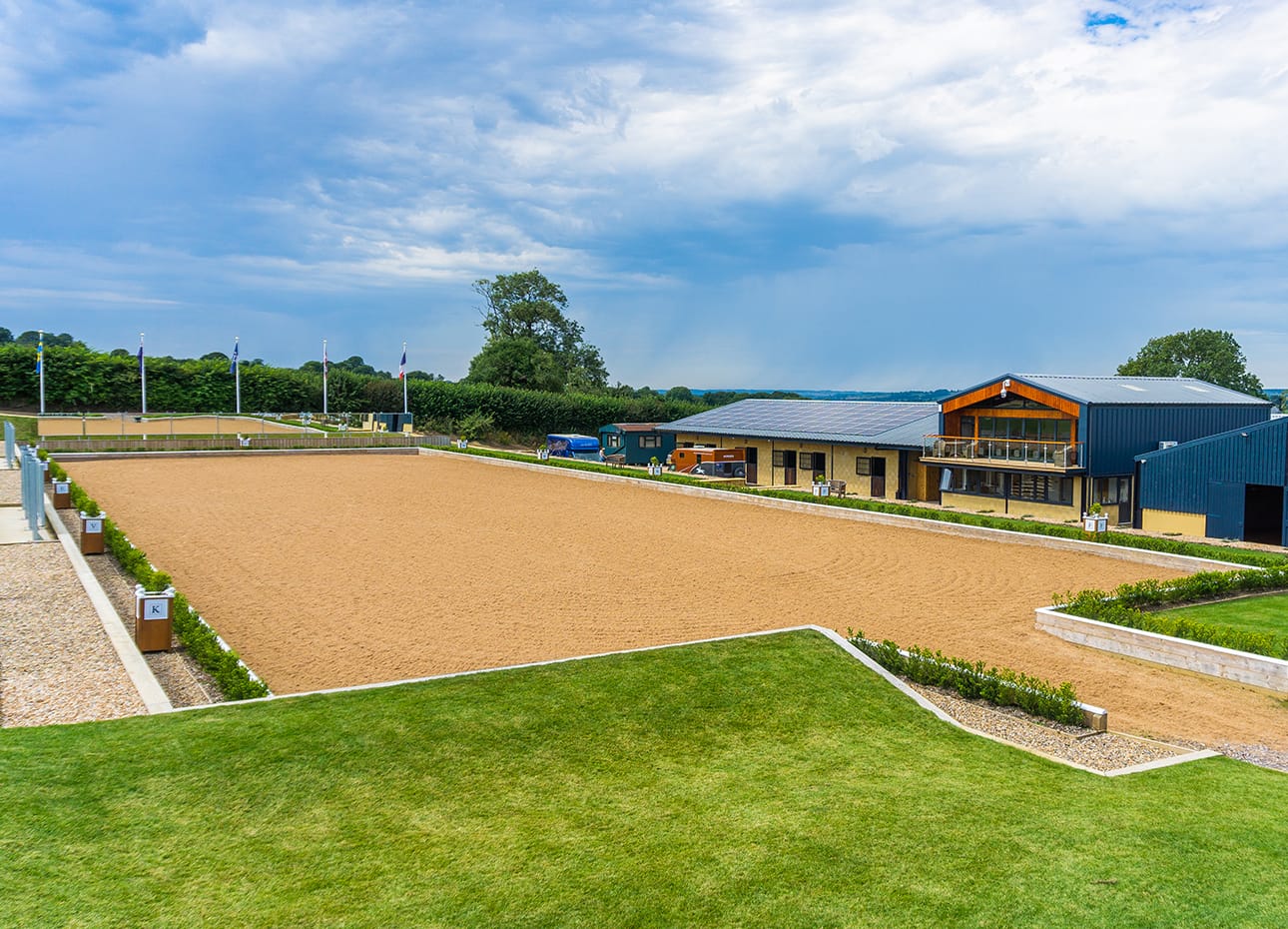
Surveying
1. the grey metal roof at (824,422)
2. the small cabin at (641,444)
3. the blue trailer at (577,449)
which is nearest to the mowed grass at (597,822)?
the grey metal roof at (824,422)

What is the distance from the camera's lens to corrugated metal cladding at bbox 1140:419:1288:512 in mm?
26359

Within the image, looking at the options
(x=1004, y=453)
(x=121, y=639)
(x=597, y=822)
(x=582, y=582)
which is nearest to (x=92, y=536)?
(x=121, y=639)

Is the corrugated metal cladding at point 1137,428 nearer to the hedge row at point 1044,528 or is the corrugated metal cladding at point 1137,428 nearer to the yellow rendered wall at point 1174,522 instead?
the yellow rendered wall at point 1174,522

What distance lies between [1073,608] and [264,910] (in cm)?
1437

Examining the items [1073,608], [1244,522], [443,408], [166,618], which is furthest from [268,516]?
[443,408]

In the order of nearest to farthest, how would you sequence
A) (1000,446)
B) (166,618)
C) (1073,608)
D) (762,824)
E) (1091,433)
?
(762,824), (166,618), (1073,608), (1091,433), (1000,446)

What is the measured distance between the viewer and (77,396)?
6481cm

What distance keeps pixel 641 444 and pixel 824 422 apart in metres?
13.0

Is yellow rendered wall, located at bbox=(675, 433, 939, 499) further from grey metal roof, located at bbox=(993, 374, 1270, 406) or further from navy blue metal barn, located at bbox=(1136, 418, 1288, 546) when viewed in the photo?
navy blue metal barn, located at bbox=(1136, 418, 1288, 546)

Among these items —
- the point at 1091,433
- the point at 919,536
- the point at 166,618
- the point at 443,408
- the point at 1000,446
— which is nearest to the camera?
the point at 166,618

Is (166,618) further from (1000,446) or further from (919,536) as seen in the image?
(1000,446)

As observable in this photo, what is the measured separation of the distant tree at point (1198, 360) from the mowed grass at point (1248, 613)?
211 feet

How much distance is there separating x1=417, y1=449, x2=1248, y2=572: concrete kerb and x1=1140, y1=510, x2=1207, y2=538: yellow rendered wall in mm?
6993

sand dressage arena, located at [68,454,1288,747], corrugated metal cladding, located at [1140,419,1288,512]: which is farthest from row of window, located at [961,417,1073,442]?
sand dressage arena, located at [68,454,1288,747]
